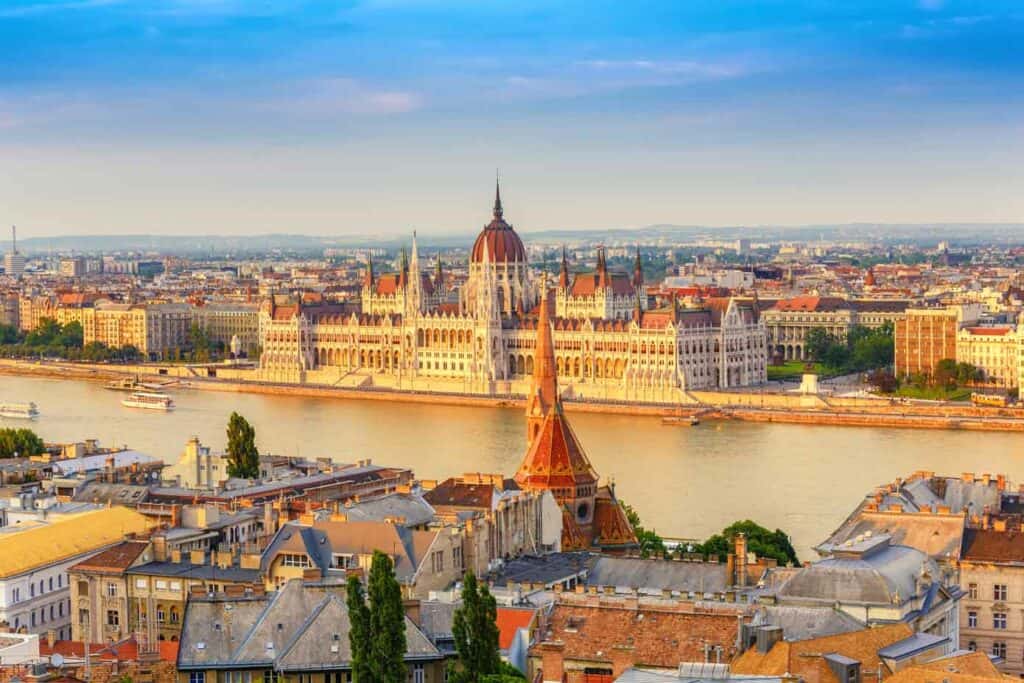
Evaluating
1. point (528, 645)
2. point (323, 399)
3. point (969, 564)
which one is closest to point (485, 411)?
point (323, 399)

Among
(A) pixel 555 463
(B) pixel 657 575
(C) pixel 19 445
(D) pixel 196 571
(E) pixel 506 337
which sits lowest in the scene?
(E) pixel 506 337

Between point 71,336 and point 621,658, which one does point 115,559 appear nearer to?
point 621,658

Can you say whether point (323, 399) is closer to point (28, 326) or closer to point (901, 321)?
point (901, 321)

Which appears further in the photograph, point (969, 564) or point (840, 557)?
point (969, 564)

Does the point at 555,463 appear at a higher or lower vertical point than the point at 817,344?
higher

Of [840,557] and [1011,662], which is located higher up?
[840,557]

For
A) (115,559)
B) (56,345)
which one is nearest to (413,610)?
(115,559)
